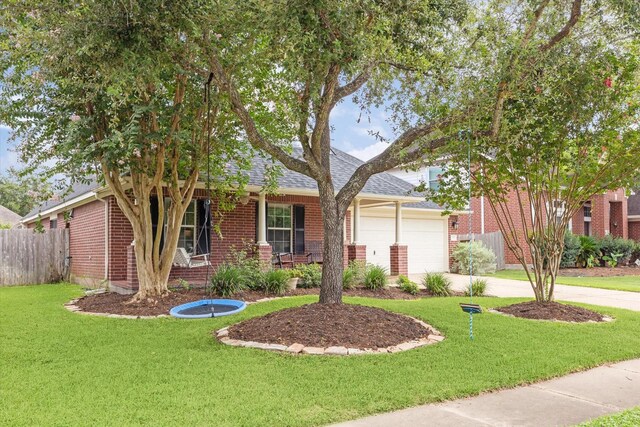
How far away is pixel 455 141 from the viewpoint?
6.99 m

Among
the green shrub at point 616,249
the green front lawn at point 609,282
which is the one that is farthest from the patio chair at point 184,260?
the green shrub at point 616,249

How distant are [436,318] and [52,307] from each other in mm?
7465

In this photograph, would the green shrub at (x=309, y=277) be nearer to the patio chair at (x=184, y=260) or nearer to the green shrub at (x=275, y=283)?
the green shrub at (x=275, y=283)

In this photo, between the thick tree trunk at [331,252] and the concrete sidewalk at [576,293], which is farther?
the concrete sidewalk at [576,293]

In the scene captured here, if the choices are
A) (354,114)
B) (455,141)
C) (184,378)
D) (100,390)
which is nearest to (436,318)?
(455,141)

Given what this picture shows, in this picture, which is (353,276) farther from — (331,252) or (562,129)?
(562,129)

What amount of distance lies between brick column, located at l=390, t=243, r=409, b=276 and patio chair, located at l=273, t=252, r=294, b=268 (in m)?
3.24

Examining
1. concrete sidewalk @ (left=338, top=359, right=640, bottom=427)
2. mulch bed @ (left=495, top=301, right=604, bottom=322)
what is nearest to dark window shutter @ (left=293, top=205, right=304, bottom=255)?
mulch bed @ (left=495, top=301, right=604, bottom=322)

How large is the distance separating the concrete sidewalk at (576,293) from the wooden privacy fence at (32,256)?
12819mm

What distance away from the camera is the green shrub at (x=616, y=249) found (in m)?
21.6

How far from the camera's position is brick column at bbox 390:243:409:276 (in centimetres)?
1469

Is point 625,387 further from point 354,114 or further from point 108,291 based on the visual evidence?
point 108,291

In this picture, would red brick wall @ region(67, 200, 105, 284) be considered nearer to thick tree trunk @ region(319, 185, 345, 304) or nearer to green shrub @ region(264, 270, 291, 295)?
green shrub @ region(264, 270, 291, 295)

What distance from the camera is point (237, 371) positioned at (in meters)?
4.88
